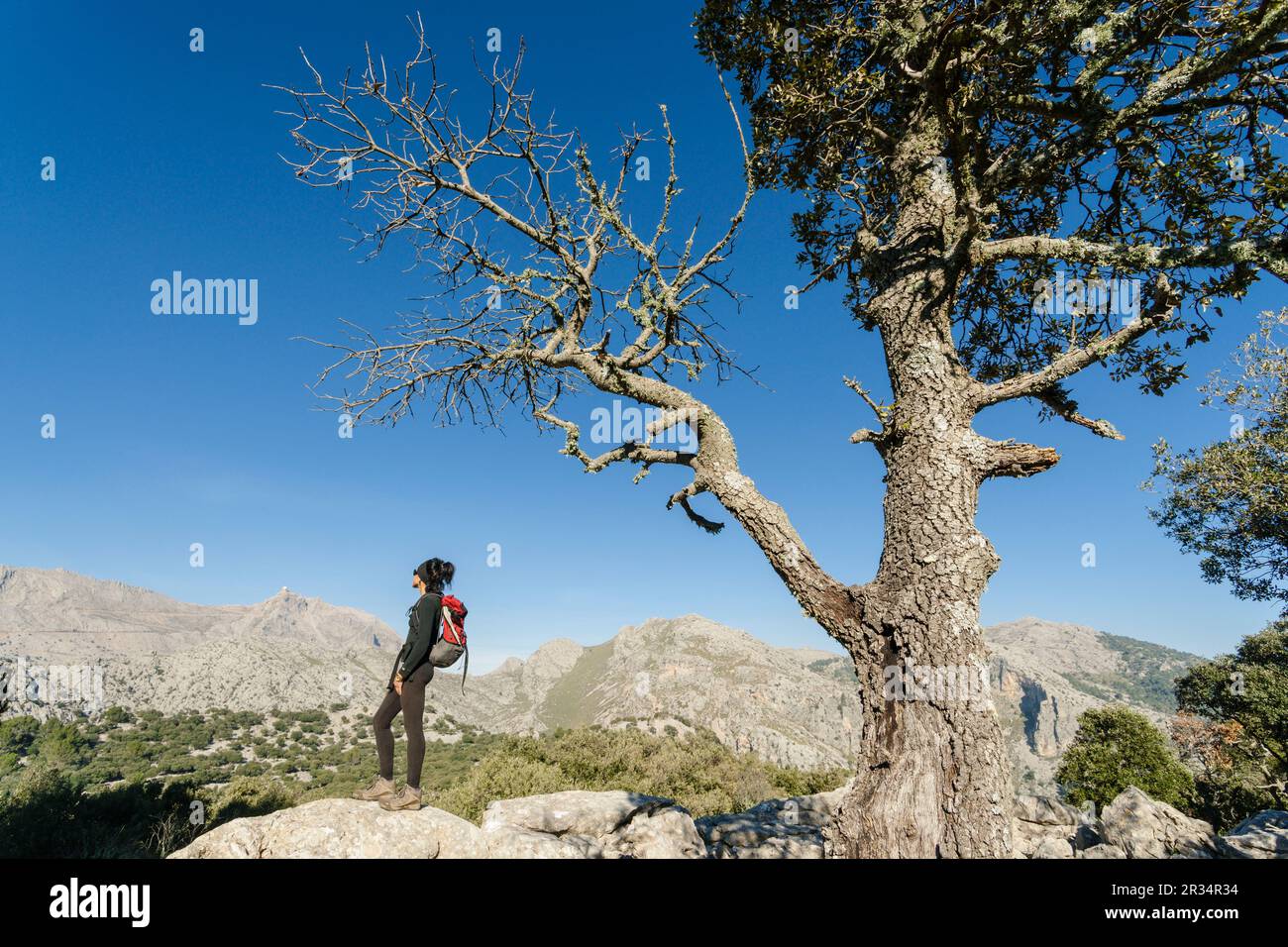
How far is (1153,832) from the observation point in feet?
29.1

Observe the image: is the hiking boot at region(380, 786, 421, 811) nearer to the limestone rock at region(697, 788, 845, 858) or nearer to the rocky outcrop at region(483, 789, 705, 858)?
Result: the rocky outcrop at region(483, 789, 705, 858)

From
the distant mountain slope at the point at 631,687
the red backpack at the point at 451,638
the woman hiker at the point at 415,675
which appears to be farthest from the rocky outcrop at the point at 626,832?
the distant mountain slope at the point at 631,687

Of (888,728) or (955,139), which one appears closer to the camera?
(888,728)

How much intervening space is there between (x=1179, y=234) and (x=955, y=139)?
2.03 metres

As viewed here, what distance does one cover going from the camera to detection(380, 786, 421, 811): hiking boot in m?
5.74

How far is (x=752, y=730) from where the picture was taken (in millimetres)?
74750

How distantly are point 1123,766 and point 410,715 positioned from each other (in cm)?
2703

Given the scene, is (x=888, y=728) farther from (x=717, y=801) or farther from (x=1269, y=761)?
(x=1269, y=761)

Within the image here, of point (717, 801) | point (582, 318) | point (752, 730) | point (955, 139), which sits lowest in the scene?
point (752, 730)

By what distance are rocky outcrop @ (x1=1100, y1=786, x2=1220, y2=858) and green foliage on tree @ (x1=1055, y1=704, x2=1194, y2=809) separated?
13.5m

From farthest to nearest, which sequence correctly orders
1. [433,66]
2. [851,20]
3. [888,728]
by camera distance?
[851,20]
[433,66]
[888,728]
